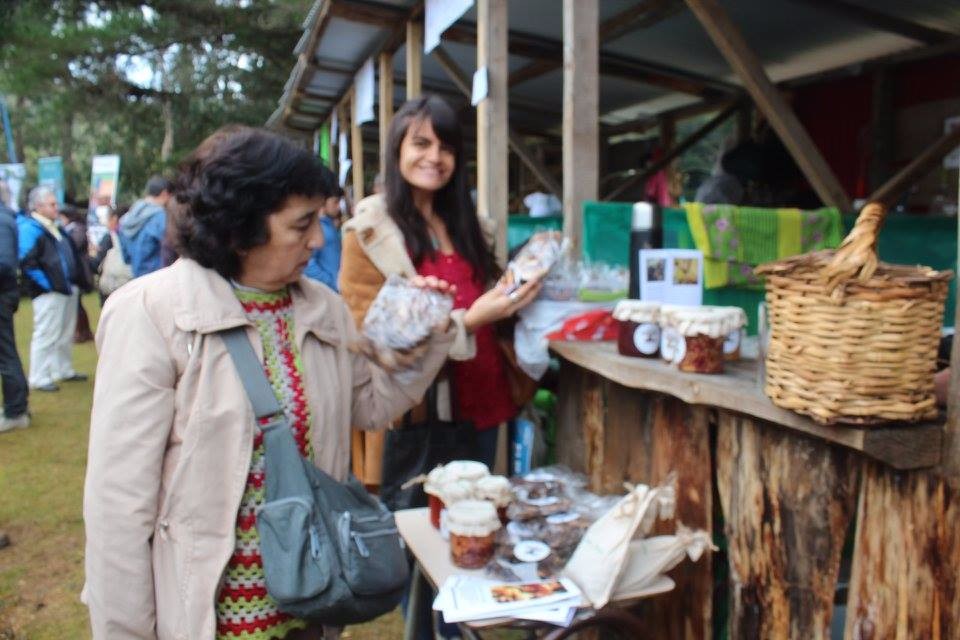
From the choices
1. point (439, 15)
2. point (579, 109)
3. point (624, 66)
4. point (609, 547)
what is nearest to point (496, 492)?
point (609, 547)

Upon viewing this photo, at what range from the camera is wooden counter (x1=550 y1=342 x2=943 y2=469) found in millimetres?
1327

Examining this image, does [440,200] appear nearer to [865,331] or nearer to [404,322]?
[404,322]

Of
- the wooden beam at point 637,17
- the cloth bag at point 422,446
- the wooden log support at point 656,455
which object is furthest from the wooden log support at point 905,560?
the wooden beam at point 637,17

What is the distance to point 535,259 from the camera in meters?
2.44

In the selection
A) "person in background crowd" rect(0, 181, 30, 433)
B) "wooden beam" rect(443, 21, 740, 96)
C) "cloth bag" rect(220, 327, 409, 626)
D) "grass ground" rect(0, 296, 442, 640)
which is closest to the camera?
"cloth bag" rect(220, 327, 409, 626)

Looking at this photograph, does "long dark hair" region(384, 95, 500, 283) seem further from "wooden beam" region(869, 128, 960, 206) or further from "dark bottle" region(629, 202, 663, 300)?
"wooden beam" region(869, 128, 960, 206)

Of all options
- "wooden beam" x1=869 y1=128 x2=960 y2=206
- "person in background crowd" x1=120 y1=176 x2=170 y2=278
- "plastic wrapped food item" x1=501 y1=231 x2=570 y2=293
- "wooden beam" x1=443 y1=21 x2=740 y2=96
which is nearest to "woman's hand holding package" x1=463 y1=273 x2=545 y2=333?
"plastic wrapped food item" x1=501 y1=231 x2=570 y2=293

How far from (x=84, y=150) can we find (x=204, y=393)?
129 ft

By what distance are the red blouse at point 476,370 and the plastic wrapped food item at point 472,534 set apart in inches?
24.6

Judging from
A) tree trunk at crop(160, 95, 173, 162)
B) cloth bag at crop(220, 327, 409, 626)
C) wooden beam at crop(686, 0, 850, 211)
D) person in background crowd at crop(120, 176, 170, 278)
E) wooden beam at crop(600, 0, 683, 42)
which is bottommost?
cloth bag at crop(220, 327, 409, 626)

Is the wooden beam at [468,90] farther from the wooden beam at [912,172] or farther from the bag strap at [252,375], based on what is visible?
the bag strap at [252,375]

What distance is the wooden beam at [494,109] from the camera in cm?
348

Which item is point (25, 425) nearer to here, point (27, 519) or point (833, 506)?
point (27, 519)

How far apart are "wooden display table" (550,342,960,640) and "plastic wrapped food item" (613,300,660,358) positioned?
46 mm
